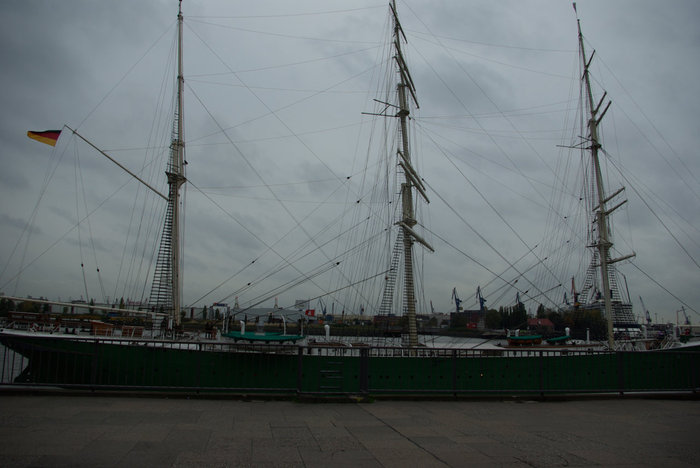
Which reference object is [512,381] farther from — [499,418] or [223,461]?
[223,461]

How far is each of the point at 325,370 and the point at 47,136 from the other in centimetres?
1833

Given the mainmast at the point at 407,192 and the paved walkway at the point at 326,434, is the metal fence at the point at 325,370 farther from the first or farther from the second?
the mainmast at the point at 407,192

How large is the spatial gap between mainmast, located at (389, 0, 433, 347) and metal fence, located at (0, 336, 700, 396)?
9.57 meters

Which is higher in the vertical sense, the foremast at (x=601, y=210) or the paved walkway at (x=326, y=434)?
the foremast at (x=601, y=210)

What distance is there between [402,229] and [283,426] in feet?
66.7

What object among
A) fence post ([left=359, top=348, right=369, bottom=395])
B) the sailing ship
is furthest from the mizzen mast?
fence post ([left=359, top=348, right=369, bottom=395])

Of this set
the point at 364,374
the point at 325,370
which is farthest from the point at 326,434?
the point at 364,374

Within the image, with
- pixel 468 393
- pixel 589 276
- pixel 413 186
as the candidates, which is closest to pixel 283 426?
pixel 468 393

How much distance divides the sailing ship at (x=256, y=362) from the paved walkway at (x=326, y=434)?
43.2 inches

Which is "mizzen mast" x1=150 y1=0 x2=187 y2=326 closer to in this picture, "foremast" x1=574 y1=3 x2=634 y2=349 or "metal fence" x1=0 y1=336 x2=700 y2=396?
"metal fence" x1=0 y1=336 x2=700 y2=396

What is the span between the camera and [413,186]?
2812cm

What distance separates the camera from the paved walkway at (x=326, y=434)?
567 centimetres

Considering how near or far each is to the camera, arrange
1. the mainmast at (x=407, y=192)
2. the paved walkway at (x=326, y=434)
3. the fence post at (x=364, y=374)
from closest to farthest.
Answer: the paved walkway at (x=326, y=434) → the fence post at (x=364, y=374) → the mainmast at (x=407, y=192)

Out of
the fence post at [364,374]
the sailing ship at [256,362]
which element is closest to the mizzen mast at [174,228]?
the sailing ship at [256,362]
